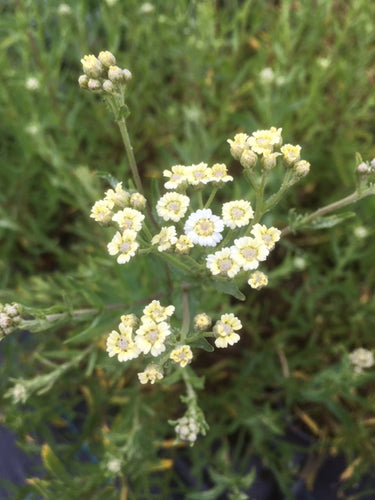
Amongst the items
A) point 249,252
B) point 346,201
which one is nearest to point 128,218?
point 249,252

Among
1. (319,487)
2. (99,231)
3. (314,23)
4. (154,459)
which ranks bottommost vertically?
(319,487)

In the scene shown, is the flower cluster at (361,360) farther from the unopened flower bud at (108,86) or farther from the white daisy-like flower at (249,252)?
the unopened flower bud at (108,86)

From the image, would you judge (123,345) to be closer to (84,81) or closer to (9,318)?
(9,318)

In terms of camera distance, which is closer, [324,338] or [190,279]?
[190,279]

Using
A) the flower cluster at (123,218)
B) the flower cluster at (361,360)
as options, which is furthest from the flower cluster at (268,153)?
the flower cluster at (361,360)

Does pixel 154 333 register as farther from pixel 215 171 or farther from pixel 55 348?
pixel 55 348

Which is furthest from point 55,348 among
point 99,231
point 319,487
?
point 319,487

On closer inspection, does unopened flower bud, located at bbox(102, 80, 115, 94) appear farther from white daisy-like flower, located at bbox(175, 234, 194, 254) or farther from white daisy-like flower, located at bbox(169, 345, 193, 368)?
white daisy-like flower, located at bbox(169, 345, 193, 368)
